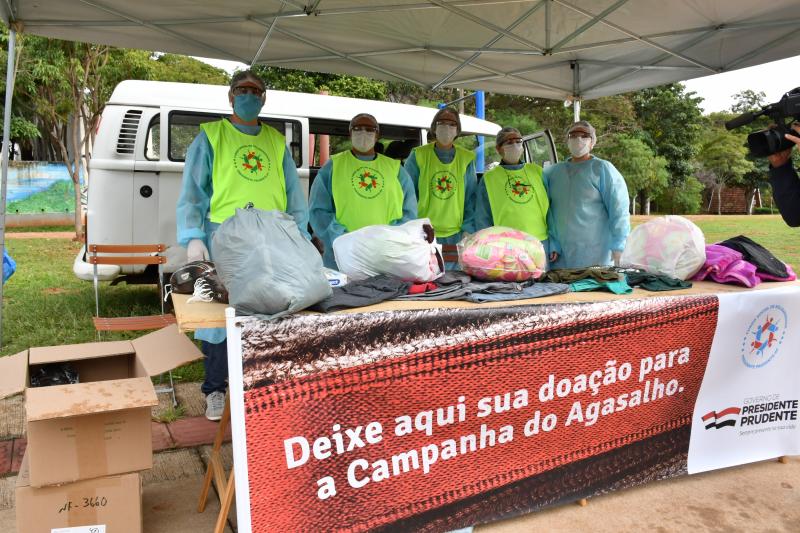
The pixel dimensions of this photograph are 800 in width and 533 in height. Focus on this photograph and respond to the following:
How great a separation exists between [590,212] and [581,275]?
4.83 ft

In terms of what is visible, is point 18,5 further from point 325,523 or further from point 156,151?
point 325,523

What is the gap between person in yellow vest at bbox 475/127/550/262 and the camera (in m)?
4.27

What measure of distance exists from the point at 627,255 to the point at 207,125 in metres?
2.35

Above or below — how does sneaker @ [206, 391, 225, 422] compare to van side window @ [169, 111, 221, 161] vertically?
below

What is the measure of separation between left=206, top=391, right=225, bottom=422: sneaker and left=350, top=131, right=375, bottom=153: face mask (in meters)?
1.75

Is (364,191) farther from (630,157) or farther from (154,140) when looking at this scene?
(630,157)

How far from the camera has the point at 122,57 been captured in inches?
520

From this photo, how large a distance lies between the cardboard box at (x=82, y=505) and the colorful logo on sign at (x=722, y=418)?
2589mm

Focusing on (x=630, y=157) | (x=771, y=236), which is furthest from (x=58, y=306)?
(x=630, y=157)

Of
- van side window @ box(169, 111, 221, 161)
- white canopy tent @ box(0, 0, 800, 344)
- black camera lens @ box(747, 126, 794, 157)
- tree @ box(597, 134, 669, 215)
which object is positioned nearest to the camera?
black camera lens @ box(747, 126, 794, 157)

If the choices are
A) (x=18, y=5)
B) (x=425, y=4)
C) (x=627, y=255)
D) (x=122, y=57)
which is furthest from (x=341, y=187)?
(x=122, y=57)

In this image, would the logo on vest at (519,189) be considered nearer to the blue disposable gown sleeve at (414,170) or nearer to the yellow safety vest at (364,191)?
the blue disposable gown sleeve at (414,170)

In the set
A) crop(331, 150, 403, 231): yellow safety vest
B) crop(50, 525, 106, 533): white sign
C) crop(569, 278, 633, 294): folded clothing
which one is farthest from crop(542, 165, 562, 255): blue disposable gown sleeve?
crop(50, 525, 106, 533): white sign

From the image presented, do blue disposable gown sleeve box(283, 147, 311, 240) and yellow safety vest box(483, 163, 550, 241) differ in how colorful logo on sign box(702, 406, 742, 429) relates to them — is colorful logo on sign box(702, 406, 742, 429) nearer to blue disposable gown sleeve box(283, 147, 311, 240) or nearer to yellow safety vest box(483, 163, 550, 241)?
yellow safety vest box(483, 163, 550, 241)
